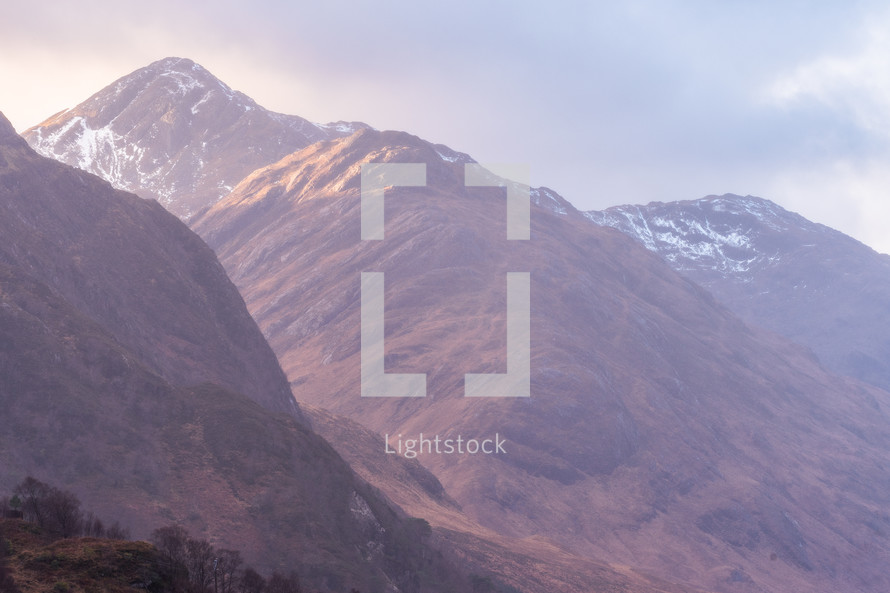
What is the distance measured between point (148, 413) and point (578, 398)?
83.6 m

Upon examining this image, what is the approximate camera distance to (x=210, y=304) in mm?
81062

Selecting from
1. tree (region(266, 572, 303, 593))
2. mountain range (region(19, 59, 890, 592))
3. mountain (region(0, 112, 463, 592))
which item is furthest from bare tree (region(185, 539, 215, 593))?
mountain range (region(19, 59, 890, 592))

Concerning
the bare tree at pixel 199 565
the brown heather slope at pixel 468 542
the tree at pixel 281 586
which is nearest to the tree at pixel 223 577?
the bare tree at pixel 199 565

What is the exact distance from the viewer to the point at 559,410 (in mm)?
131750

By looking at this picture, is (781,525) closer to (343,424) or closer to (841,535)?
(841,535)

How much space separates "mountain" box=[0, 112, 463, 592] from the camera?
5269 centimetres

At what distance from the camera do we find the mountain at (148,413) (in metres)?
52.7

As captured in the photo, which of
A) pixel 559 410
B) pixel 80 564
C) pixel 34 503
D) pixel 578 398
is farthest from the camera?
pixel 578 398

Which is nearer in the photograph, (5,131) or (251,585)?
(251,585)

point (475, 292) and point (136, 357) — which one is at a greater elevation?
point (475, 292)

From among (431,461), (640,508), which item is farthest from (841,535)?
(431,461)

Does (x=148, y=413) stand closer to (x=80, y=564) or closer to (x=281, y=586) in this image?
(x=281, y=586)

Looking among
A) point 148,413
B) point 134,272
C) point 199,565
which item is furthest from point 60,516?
point 134,272

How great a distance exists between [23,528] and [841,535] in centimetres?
12862
